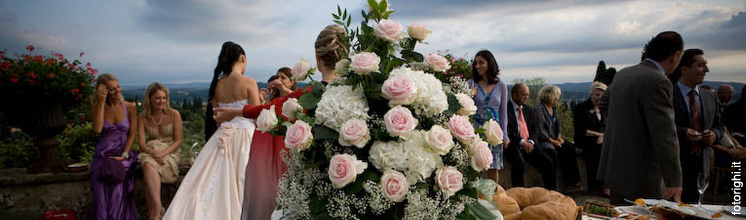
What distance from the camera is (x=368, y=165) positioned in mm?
Answer: 1248

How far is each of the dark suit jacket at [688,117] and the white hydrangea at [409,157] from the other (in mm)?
3904

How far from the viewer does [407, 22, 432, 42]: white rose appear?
54.1 inches

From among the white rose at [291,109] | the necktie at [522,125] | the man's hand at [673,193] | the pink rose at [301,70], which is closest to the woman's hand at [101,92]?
the pink rose at [301,70]

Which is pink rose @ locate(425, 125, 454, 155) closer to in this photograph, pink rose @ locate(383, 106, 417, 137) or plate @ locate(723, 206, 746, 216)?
pink rose @ locate(383, 106, 417, 137)

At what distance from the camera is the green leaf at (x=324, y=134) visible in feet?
4.05

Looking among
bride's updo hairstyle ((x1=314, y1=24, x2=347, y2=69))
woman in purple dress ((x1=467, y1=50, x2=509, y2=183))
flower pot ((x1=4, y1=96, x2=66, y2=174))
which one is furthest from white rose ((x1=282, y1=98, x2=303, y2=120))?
flower pot ((x1=4, y1=96, x2=66, y2=174))

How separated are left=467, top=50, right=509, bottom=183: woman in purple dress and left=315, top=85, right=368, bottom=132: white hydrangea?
13.4 ft

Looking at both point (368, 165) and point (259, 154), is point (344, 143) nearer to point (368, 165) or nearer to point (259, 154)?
point (368, 165)

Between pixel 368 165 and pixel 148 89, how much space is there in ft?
16.5

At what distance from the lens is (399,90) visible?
1.17m

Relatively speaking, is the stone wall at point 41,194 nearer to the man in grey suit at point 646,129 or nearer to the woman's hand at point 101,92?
the woman's hand at point 101,92

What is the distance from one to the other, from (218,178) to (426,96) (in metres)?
3.92

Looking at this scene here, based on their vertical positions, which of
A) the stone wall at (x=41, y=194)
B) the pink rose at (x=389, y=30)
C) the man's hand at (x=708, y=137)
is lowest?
the stone wall at (x=41, y=194)

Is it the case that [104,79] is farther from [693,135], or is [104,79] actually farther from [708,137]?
[708,137]
